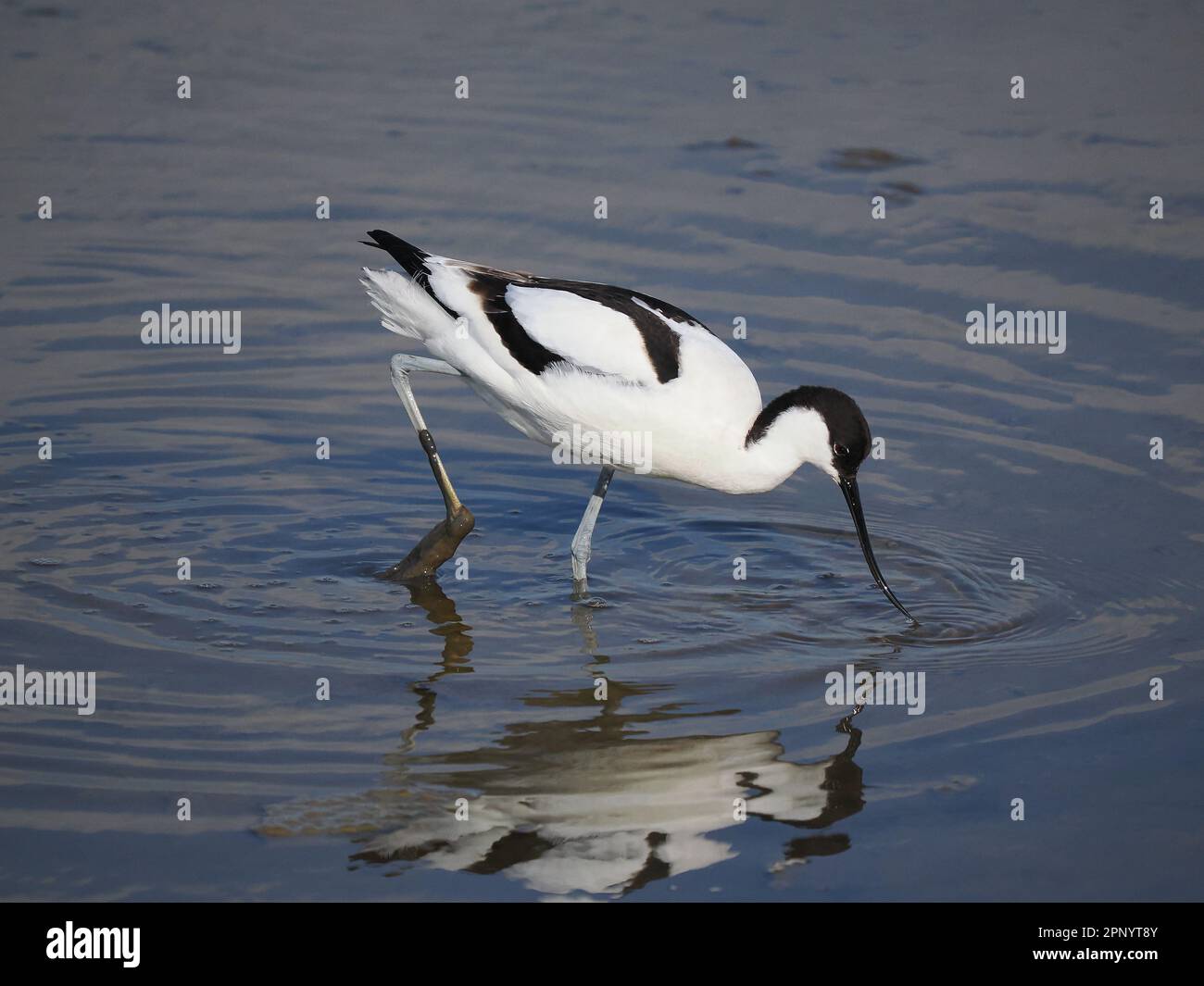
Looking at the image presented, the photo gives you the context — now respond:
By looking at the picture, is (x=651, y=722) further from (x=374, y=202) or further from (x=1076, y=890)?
(x=374, y=202)

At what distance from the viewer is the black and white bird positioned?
20.4 ft

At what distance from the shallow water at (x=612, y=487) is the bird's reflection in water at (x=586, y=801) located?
0.02 m

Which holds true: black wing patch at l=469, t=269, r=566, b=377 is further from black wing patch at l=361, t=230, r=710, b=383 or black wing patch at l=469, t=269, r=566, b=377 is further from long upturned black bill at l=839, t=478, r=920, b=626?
long upturned black bill at l=839, t=478, r=920, b=626

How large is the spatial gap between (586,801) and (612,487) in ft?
9.67

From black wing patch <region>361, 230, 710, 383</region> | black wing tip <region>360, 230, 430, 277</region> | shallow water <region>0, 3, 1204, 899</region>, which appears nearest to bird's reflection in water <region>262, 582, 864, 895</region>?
shallow water <region>0, 3, 1204, 899</region>

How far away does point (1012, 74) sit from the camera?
1195 cm

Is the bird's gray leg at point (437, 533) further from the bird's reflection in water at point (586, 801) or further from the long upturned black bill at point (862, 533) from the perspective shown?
the long upturned black bill at point (862, 533)

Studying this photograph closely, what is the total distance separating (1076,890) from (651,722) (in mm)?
1497

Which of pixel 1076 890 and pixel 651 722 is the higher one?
pixel 651 722

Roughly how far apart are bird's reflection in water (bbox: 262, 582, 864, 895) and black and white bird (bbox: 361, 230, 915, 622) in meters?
1.06

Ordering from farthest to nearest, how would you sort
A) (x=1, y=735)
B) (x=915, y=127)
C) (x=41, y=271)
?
(x=915, y=127)
(x=41, y=271)
(x=1, y=735)

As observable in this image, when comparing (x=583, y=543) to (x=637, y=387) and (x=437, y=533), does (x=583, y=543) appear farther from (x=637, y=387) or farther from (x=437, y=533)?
(x=637, y=387)

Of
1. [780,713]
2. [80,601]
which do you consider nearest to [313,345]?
[80,601]

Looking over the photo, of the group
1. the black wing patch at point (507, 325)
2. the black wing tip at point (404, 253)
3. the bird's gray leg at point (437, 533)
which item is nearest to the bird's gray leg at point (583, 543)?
the bird's gray leg at point (437, 533)
